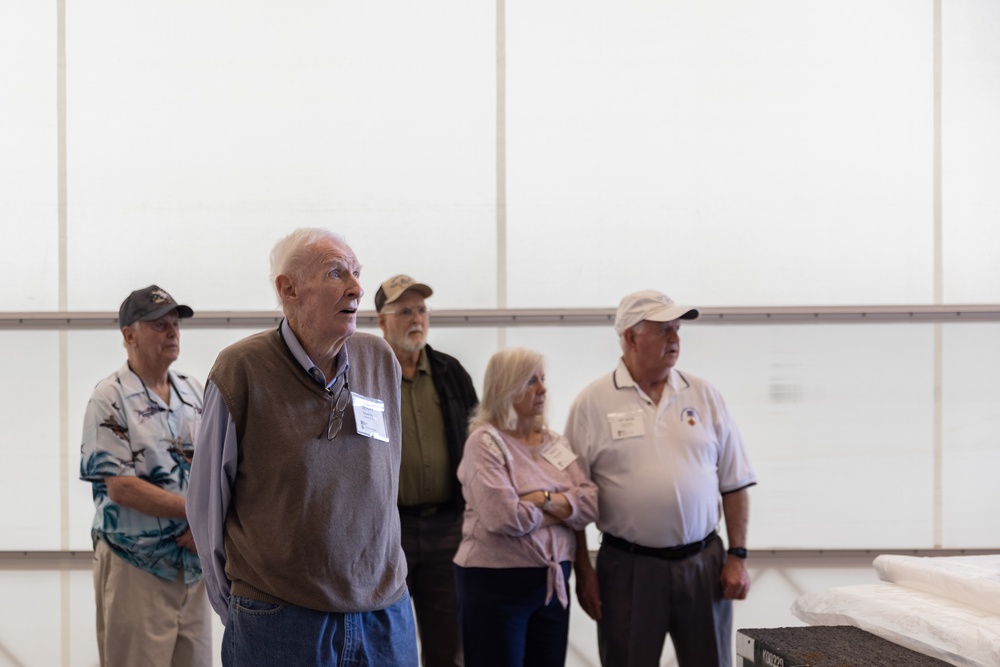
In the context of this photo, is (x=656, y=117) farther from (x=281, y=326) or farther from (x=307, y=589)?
(x=307, y=589)

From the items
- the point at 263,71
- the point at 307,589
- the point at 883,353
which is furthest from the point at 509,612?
the point at 263,71

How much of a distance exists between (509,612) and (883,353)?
2.07 meters

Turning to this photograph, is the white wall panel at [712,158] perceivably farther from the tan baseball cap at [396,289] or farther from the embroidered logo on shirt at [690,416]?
the embroidered logo on shirt at [690,416]

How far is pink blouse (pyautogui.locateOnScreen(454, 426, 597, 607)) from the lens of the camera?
109 inches

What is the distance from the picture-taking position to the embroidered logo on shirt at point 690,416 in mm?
2969

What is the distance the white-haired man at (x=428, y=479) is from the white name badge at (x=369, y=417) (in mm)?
1193

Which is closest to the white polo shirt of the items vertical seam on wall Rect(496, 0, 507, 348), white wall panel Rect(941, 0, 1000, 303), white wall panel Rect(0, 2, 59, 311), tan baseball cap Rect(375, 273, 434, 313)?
tan baseball cap Rect(375, 273, 434, 313)

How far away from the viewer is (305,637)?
1.77 meters

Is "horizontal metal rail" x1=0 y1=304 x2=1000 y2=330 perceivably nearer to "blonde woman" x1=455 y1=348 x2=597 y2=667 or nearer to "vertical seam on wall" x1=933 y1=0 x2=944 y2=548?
"vertical seam on wall" x1=933 y1=0 x2=944 y2=548

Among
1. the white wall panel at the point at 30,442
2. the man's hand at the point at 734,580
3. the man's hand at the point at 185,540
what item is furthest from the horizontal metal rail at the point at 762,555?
the man's hand at the point at 185,540

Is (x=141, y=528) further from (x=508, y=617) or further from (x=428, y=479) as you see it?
(x=508, y=617)

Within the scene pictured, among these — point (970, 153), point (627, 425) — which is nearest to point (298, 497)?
point (627, 425)

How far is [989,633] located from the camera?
1464 millimetres

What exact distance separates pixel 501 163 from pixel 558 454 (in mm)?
1459
